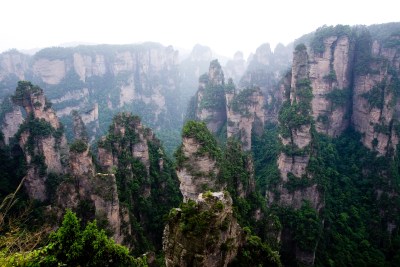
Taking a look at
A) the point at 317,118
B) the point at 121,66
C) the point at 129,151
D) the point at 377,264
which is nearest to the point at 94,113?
the point at 121,66

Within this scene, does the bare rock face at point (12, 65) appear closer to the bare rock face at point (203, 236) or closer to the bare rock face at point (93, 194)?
the bare rock face at point (93, 194)

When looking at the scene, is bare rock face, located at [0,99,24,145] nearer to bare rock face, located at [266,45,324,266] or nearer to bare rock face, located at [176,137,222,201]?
bare rock face, located at [176,137,222,201]

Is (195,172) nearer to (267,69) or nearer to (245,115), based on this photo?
(245,115)

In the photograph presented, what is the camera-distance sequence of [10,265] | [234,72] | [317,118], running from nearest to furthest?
[10,265] < [317,118] < [234,72]

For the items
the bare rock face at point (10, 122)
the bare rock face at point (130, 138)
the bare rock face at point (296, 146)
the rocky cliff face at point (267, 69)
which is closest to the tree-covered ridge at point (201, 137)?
the bare rock face at point (130, 138)

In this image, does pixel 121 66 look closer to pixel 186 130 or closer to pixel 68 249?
pixel 186 130

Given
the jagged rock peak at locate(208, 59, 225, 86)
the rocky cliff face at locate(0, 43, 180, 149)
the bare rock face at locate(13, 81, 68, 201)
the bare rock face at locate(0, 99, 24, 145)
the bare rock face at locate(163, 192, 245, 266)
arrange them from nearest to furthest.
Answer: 1. the bare rock face at locate(163, 192, 245, 266)
2. the bare rock face at locate(13, 81, 68, 201)
3. the bare rock face at locate(0, 99, 24, 145)
4. the jagged rock peak at locate(208, 59, 225, 86)
5. the rocky cliff face at locate(0, 43, 180, 149)

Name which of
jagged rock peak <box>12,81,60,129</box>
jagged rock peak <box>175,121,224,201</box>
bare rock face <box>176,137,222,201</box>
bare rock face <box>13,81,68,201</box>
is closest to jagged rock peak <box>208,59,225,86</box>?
bare rock face <box>13,81,68,201</box>

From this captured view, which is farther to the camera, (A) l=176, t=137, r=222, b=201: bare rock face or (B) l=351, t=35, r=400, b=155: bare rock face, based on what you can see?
(B) l=351, t=35, r=400, b=155: bare rock face
